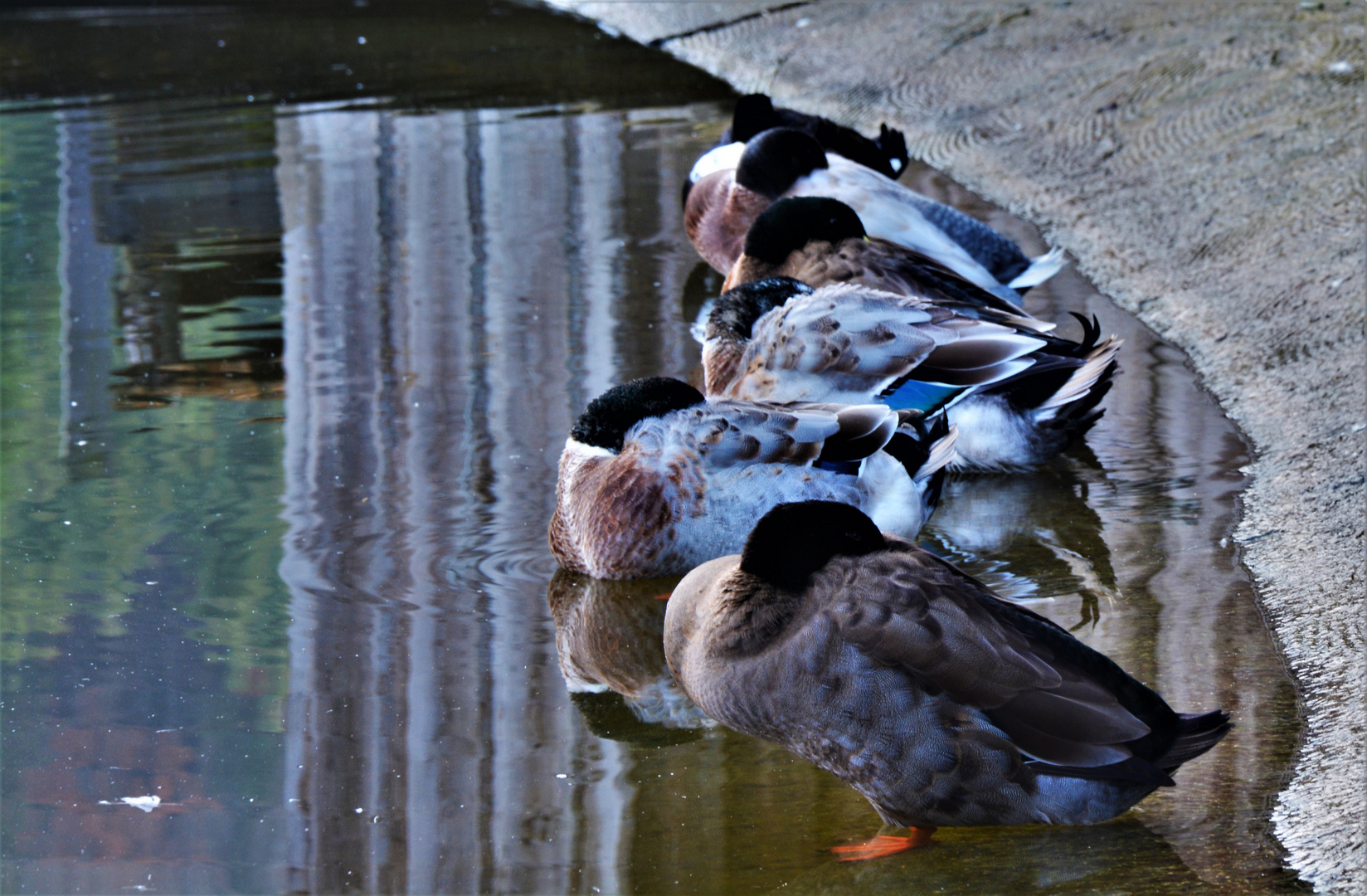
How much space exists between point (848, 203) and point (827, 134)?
1.27m

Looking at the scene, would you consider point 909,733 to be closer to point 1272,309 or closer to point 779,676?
point 779,676

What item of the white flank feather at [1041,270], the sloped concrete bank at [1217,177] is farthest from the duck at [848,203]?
the sloped concrete bank at [1217,177]

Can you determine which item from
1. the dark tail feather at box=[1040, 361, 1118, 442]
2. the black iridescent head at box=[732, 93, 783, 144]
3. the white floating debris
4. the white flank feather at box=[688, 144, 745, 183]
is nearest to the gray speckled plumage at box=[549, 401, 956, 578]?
the dark tail feather at box=[1040, 361, 1118, 442]

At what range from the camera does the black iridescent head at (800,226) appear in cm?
509

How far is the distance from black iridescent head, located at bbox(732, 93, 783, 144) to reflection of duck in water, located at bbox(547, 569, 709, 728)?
356cm

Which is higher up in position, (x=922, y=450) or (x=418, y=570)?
(x=922, y=450)

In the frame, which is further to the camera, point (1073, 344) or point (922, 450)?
point (1073, 344)

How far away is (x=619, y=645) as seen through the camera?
11.4ft

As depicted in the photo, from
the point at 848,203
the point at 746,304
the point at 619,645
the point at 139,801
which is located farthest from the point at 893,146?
the point at 139,801

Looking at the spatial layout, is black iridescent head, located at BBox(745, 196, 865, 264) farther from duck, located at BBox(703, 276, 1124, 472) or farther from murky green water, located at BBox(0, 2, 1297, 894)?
duck, located at BBox(703, 276, 1124, 472)

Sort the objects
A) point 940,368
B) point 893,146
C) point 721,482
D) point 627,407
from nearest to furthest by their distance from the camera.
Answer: point 721,482
point 627,407
point 940,368
point 893,146

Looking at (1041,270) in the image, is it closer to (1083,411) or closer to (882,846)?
(1083,411)

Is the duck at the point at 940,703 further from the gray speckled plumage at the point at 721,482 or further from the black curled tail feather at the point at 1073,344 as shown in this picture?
the black curled tail feather at the point at 1073,344

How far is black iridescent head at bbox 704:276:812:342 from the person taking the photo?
4461 millimetres
